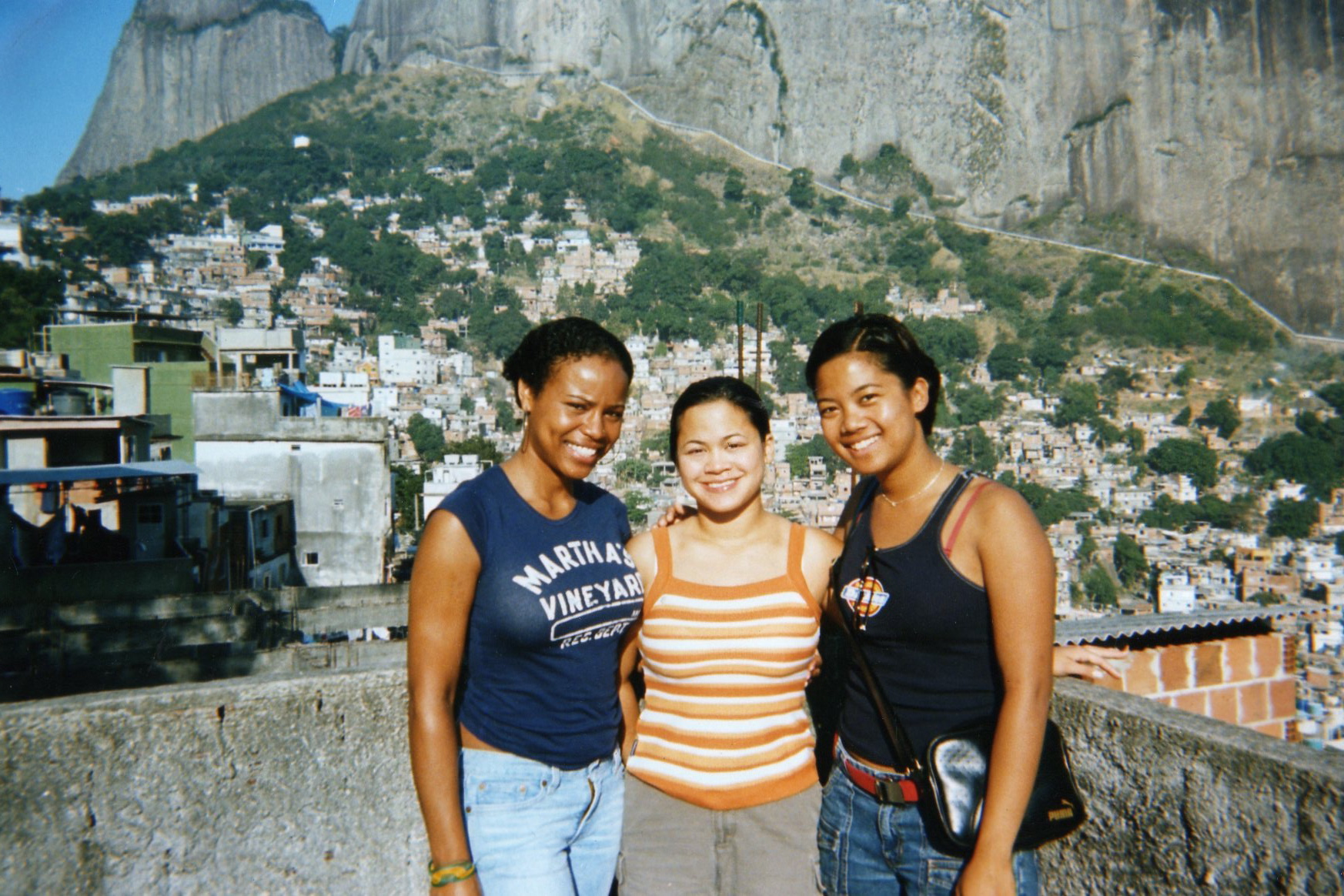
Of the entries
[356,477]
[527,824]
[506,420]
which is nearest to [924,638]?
[527,824]

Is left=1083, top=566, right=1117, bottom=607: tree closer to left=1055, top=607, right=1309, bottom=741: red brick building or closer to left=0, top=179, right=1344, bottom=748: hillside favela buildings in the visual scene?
left=0, top=179, right=1344, bottom=748: hillside favela buildings

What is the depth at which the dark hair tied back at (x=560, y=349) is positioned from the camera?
169 cm

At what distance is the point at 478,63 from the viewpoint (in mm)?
95750

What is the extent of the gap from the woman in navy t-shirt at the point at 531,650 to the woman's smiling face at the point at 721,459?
0.17m

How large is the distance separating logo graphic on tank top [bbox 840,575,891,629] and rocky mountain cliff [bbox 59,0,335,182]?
109 metres

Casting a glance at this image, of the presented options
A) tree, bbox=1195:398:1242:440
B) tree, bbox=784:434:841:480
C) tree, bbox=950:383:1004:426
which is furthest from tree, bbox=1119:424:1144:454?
→ tree, bbox=784:434:841:480

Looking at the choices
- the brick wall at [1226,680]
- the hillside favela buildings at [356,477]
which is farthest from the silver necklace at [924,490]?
the brick wall at [1226,680]

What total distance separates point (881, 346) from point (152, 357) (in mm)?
24543

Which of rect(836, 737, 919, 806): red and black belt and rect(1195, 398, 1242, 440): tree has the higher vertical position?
rect(1195, 398, 1242, 440): tree

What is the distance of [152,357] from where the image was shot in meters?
21.8

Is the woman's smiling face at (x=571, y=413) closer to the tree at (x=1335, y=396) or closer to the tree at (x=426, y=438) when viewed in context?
the tree at (x=426, y=438)

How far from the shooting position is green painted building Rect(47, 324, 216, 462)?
1988cm

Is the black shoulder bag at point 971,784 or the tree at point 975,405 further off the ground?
the tree at point 975,405

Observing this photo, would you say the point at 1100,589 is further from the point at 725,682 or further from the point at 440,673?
the point at 440,673
